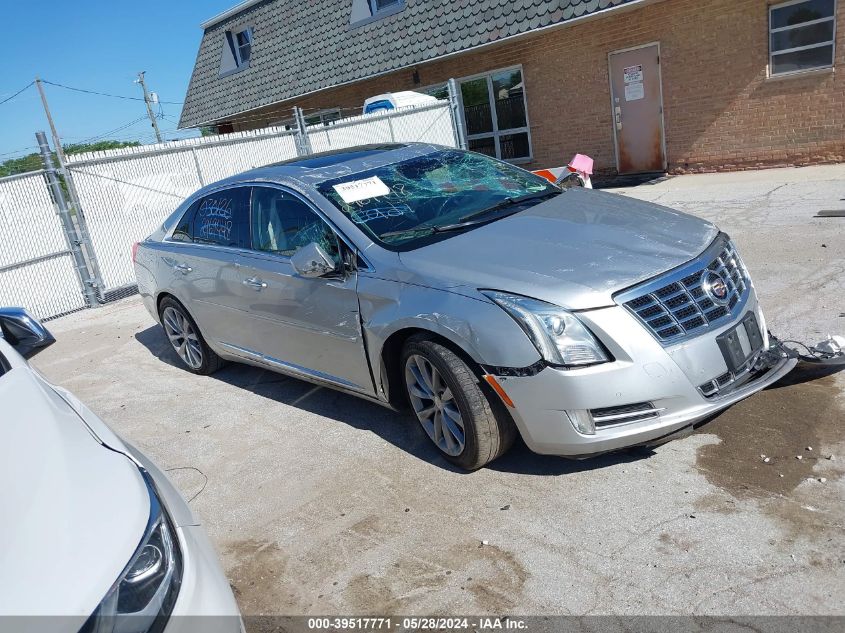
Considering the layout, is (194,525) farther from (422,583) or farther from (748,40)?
(748,40)

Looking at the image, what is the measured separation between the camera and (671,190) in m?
11.6

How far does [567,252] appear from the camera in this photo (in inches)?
145

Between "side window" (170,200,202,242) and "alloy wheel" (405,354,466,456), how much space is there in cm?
268

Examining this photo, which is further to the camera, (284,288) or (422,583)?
(284,288)

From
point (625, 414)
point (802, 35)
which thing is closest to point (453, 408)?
point (625, 414)

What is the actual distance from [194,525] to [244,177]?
3317mm

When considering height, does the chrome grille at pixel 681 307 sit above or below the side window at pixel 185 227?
below

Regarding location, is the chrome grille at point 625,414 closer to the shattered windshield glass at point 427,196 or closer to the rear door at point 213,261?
the shattered windshield glass at point 427,196

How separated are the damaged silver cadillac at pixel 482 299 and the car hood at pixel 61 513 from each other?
1.70 meters

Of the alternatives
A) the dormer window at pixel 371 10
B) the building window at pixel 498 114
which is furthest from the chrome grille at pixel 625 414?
the dormer window at pixel 371 10

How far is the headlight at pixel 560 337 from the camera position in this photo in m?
3.26

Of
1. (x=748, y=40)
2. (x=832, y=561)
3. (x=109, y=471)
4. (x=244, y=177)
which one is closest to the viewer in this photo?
(x=109, y=471)

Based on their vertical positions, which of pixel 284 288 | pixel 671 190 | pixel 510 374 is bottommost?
pixel 671 190

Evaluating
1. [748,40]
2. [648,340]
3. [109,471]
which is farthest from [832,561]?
[748,40]
